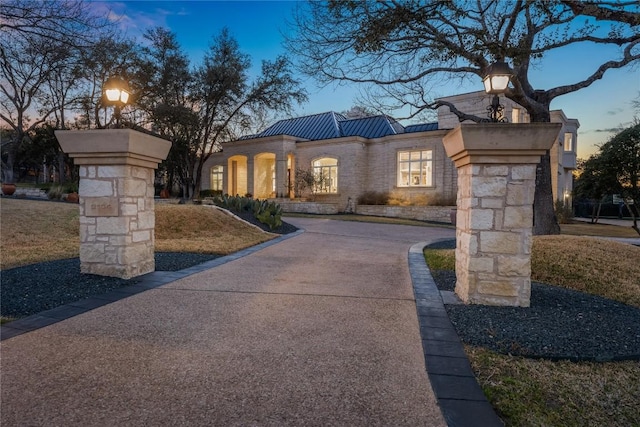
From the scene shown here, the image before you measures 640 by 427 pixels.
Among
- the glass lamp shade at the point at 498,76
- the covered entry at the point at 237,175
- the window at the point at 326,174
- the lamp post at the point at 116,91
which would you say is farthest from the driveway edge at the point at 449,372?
the covered entry at the point at 237,175

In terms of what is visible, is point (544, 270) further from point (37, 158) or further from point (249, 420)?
point (37, 158)

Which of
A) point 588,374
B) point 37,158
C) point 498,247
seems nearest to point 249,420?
point 588,374

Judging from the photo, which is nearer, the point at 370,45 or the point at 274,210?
the point at 370,45

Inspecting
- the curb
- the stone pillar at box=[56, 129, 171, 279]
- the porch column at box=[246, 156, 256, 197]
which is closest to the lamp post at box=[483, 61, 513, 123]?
the stone pillar at box=[56, 129, 171, 279]

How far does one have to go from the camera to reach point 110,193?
4.80 metres

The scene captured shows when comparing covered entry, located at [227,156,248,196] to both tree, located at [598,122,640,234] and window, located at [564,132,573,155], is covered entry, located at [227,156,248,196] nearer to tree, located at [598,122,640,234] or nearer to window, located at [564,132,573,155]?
tree, located at [598,122,640,234]

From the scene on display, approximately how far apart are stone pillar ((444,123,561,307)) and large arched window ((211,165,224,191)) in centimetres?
2553

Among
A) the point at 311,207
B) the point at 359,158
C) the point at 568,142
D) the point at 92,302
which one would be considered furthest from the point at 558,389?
the point at 568,142

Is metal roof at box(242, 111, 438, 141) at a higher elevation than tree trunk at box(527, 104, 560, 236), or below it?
higher

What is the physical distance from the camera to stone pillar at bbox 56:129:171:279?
4.68 metres

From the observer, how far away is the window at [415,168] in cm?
2053

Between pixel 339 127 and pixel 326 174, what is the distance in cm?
380

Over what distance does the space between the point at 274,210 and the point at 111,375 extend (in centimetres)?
1002

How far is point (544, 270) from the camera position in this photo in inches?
219
